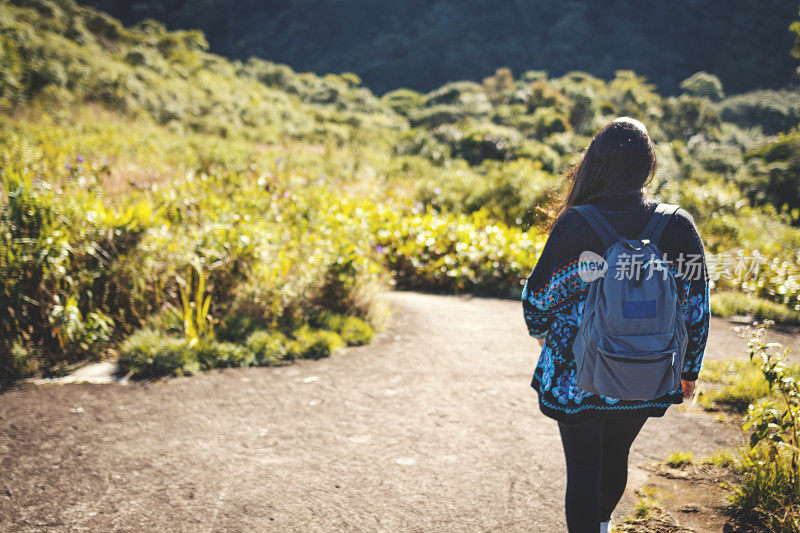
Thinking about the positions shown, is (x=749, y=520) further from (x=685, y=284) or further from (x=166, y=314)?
(x=166, y=314)

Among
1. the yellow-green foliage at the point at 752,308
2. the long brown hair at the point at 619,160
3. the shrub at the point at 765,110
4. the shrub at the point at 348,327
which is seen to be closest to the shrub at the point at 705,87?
the shrub at the point at 765,110

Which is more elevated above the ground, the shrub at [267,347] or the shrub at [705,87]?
the shrub at [705,87]

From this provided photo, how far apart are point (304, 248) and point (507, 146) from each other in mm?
13362

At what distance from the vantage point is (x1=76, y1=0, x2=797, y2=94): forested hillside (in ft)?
167

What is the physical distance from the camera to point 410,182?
1067 cm

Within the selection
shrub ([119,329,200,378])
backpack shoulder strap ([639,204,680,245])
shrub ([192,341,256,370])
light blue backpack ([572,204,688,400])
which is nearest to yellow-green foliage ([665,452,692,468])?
light blue backpack ([572,204,688,400])

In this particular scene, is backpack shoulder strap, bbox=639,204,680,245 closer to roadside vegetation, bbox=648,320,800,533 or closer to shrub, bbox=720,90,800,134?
roadside vegetation, bbox=648,320,800,533

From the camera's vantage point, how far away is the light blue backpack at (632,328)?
1.39m

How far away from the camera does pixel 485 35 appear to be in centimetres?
6088

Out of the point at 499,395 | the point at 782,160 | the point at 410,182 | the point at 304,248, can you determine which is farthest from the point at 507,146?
the point at 499,395

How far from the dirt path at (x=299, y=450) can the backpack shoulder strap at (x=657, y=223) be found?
149 cm

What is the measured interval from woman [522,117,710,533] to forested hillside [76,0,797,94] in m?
58.4

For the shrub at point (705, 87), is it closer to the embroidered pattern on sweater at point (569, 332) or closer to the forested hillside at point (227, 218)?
the forested hillside at point (227, 218)

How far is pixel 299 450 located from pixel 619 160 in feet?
7.81
